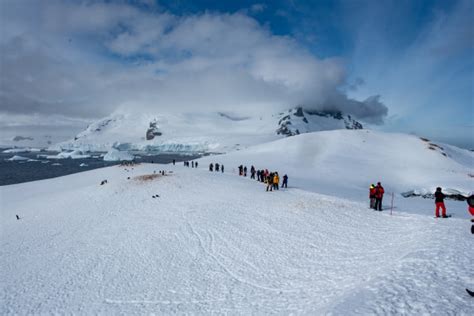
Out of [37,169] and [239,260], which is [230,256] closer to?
[239,260]

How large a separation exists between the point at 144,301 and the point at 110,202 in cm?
1959

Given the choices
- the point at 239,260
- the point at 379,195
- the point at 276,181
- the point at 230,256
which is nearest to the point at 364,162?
the point at 276,181

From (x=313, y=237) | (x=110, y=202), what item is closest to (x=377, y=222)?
(x=313, y=237)

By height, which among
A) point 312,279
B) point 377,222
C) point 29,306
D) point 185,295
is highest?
point 377,222

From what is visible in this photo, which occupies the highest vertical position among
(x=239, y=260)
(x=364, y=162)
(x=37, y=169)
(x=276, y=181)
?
(x=364, y=162)

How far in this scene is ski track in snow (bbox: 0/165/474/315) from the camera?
369 inches

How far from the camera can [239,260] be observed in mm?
14188

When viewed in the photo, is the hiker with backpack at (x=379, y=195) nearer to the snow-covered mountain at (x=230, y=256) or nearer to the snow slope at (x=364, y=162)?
the snow-covered mountain at (x=230, y=256)

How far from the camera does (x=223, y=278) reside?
1259cm

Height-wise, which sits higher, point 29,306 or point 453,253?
point 453,253

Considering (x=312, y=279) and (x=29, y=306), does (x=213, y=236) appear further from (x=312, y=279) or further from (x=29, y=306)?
(x=29, y=306)

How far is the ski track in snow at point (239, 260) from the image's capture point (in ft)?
30.8

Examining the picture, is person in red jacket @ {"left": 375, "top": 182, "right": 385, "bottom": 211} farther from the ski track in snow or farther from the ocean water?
the ocean water

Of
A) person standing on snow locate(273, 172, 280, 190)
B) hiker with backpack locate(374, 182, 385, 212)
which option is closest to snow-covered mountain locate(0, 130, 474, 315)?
hiker with backpack locate(374, 182, 385, 212)
